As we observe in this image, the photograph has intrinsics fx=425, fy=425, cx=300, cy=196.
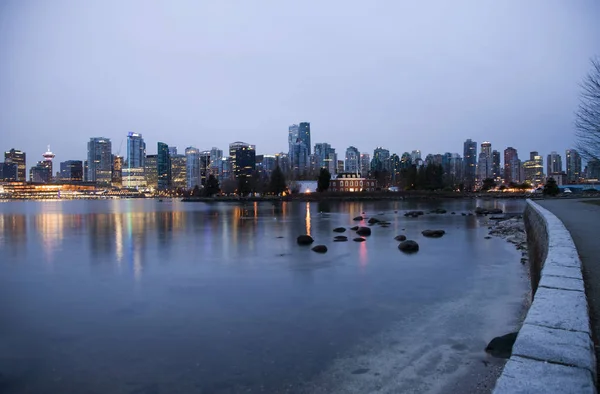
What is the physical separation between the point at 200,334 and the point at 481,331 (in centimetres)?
778

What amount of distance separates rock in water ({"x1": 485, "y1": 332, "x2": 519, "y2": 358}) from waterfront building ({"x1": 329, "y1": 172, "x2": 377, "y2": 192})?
140 meters

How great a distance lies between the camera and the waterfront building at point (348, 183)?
152 meters

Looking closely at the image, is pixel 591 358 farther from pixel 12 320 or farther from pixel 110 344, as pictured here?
pixel 12 320

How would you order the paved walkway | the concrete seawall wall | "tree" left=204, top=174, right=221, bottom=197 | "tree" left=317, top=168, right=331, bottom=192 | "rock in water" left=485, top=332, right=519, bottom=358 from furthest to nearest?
"tree" left=204, top=174, right=221, bottom=197 < "tree" left=317, top=168, right=331, bottom=192 < "rock in water" left=485, top=332, right=519, bottom=358 < the paved walkway < the concrete seawall wall

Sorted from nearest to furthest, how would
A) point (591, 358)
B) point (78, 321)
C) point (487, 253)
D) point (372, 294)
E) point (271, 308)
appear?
point (591, 358), point (78, 321), point (271, 308), point (372, 294), point (487, 253)

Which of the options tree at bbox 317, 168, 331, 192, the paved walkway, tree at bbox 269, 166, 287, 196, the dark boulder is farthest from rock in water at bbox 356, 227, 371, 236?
tree at bbox 269, 166, 287, 196

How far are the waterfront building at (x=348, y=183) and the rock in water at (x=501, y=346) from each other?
140m

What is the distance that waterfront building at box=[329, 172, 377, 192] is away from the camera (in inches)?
5994

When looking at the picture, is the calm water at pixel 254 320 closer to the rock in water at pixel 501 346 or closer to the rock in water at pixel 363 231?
the rock in water at pixel 501 346

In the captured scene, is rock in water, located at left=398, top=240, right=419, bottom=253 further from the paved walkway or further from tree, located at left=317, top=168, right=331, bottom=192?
tree, located at left=317, top=168, right=331, bottom=192

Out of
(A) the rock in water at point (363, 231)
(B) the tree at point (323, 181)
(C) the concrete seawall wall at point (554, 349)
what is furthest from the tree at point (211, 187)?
(C) the concrete seawall wall at point (554, 349)

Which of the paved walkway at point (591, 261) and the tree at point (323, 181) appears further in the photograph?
the tree at point (323, 181)

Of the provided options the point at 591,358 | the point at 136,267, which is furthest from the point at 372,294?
the point at 136,267

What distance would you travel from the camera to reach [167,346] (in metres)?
11.1
